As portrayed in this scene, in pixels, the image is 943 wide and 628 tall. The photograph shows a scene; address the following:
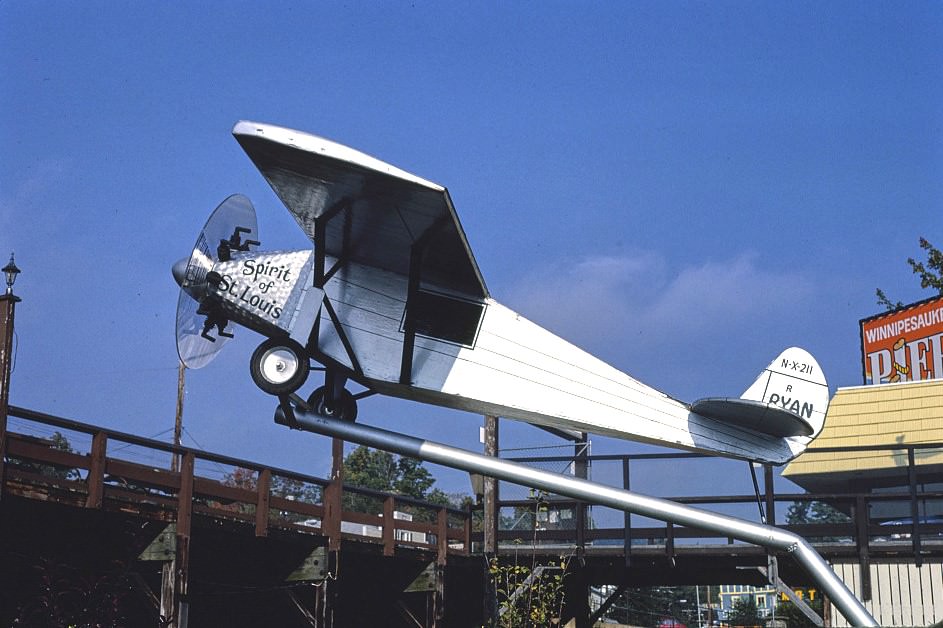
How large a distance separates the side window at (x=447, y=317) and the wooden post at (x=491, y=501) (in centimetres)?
1031

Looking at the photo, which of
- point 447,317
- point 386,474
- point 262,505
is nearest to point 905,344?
point 262,505

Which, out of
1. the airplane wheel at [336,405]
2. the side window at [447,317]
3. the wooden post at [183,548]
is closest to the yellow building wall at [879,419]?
the wooden post at [183,548]

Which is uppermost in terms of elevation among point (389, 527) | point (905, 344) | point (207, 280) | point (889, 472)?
point (905, 344)

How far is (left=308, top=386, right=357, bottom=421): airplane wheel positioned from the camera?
33.0ft

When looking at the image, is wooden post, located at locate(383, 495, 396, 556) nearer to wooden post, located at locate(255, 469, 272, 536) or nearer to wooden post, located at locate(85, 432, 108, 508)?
wooden post, located at locate(255, 469, 272, 536)

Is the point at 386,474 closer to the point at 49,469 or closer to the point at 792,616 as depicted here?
the point at 792,616

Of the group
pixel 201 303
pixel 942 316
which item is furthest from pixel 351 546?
pixel 942 316

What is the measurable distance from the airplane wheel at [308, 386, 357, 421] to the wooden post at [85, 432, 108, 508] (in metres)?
4.88

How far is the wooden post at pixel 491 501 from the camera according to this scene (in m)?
20.3

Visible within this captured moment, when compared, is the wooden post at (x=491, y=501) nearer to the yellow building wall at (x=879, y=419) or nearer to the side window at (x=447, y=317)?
the yellow building wall at (x=879, y=419)

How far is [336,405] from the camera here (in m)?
10.1

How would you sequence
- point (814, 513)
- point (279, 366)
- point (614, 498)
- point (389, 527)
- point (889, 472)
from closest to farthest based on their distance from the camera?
1. point (614, 498)
2. point (279, 366)
3. point (389, 527)
4. point (889, 472)
5. point (814, 513)

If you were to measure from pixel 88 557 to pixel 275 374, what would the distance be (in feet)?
24.5

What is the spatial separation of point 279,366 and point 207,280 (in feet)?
3.44
